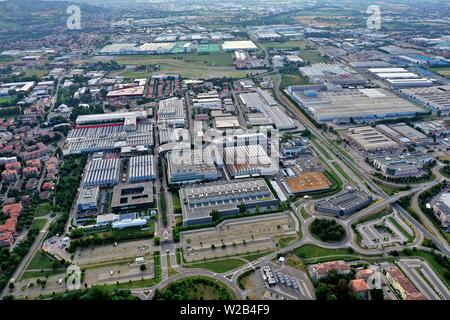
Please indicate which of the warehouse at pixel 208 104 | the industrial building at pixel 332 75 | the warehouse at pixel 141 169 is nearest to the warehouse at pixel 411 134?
the industrial building at pixel 332 75

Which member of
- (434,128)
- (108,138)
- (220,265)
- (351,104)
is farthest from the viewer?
(351,104)

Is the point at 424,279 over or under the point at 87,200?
under

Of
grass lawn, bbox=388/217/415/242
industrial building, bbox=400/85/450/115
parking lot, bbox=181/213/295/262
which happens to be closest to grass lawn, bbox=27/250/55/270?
parking lot, bbox=181/213/295/262

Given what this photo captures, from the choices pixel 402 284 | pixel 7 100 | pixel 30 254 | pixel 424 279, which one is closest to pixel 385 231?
pixel 424 279

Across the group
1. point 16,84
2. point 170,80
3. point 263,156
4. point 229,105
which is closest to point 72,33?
point 16,84

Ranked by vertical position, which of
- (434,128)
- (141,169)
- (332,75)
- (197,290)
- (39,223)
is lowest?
(197,290)

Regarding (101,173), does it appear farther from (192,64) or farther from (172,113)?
(192,64)

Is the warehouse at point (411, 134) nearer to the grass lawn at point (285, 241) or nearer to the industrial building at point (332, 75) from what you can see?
the industrial building at point (332, 75)

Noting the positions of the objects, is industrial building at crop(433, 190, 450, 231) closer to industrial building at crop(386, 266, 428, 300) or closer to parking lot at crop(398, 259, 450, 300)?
parking lot at crop(398, 259, 450, 300)
